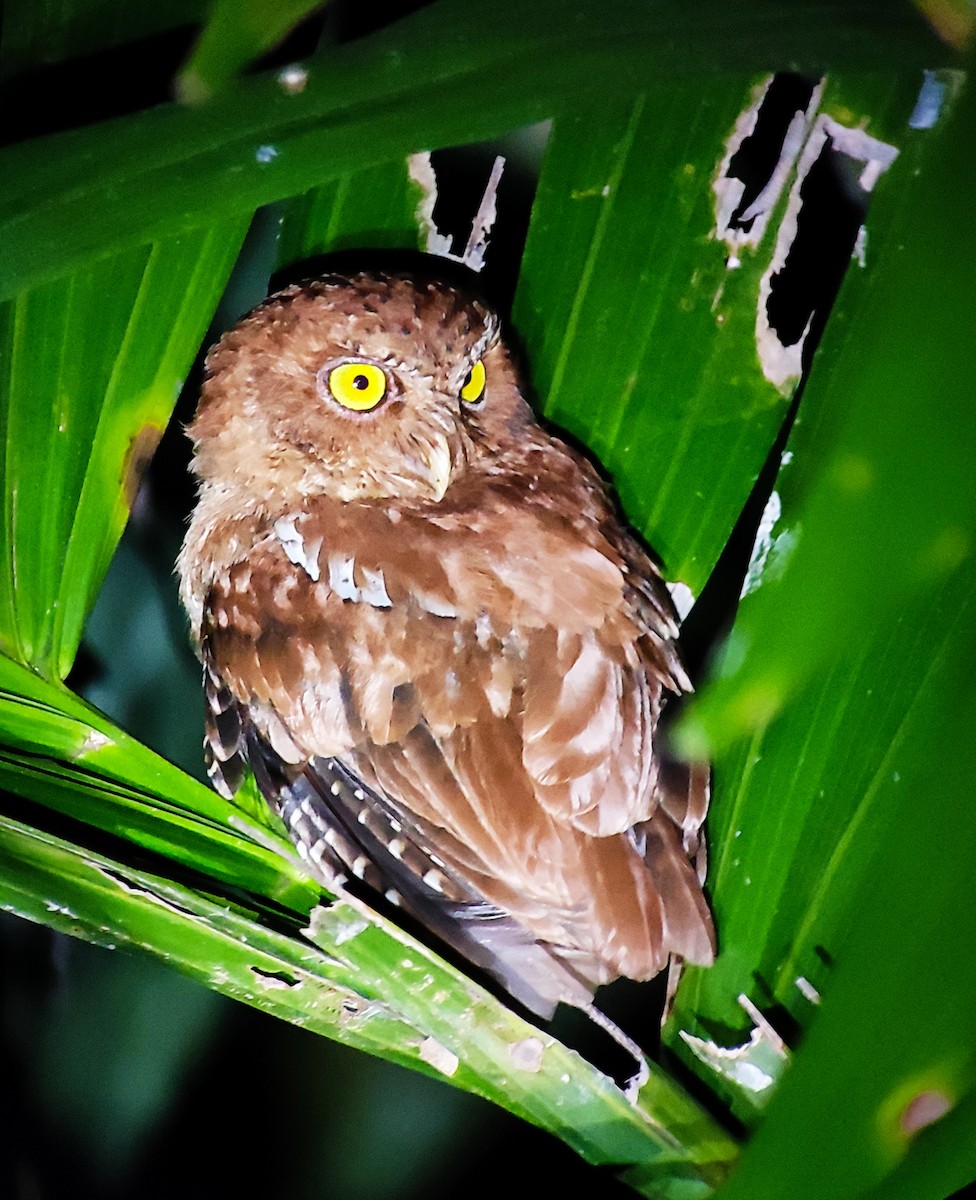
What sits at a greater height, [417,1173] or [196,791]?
[196,791]

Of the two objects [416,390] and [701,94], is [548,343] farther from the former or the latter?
[701,94]

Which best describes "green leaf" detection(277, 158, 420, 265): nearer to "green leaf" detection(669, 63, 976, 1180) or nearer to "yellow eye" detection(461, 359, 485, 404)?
"yellow eye" detection(461, 359, 485, 404)

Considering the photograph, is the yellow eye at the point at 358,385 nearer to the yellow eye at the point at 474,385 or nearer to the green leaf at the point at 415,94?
the yellow eye at the point at 474,385

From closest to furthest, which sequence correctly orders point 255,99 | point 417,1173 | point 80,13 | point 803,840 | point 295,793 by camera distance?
point 255,99 < point 80,13 < point 803,840 < point 295,793 < point 417,1173

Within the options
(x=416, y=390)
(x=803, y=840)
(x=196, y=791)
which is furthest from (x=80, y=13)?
(x=803, y=840)

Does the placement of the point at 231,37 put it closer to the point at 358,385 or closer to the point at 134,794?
the point at 358,385

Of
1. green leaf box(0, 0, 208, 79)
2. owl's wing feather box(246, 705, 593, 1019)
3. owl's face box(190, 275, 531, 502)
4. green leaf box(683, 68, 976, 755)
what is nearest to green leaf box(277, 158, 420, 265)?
owl's face box(190, 275, 531, 502)

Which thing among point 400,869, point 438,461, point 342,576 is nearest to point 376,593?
point 342,576
